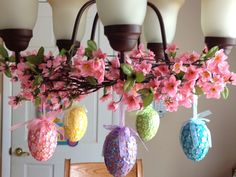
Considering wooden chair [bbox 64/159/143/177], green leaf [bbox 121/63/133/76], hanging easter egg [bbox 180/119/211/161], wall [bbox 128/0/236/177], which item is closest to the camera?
green leaf [bbox 121/63/133/76]

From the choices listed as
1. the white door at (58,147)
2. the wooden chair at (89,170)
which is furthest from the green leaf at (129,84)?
the white door at (58,147)

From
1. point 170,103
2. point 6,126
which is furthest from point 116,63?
point 6,126

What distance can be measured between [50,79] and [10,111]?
2.18 m

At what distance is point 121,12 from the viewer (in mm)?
957

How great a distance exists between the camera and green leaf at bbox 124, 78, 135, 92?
0.95 meters

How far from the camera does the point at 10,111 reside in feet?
10.4

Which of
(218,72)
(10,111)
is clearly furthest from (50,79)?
(10,111)

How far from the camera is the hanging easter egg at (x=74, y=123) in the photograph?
1411mm

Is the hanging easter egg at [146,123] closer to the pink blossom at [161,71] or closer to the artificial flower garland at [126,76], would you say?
the artificial flower garland at [126,76]

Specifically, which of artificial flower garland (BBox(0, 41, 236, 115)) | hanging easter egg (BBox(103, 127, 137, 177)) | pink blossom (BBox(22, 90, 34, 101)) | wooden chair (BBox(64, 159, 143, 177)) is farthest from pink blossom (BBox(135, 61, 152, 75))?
wooden chair (BBox(64, 159, 143, 177))

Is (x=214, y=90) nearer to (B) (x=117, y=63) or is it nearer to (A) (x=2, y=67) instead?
(B) (x=117, y=63)

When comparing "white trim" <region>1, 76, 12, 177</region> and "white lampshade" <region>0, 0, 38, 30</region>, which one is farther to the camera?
"white trim" <region>1, 76, 12, 177</region>

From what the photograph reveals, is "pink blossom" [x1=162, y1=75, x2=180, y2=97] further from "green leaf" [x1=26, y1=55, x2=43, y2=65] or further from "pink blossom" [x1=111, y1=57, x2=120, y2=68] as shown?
"green leaf" [x1=26, y1=55, x2=43, y2=65]

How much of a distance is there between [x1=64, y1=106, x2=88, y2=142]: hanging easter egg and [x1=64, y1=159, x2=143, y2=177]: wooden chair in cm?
86
